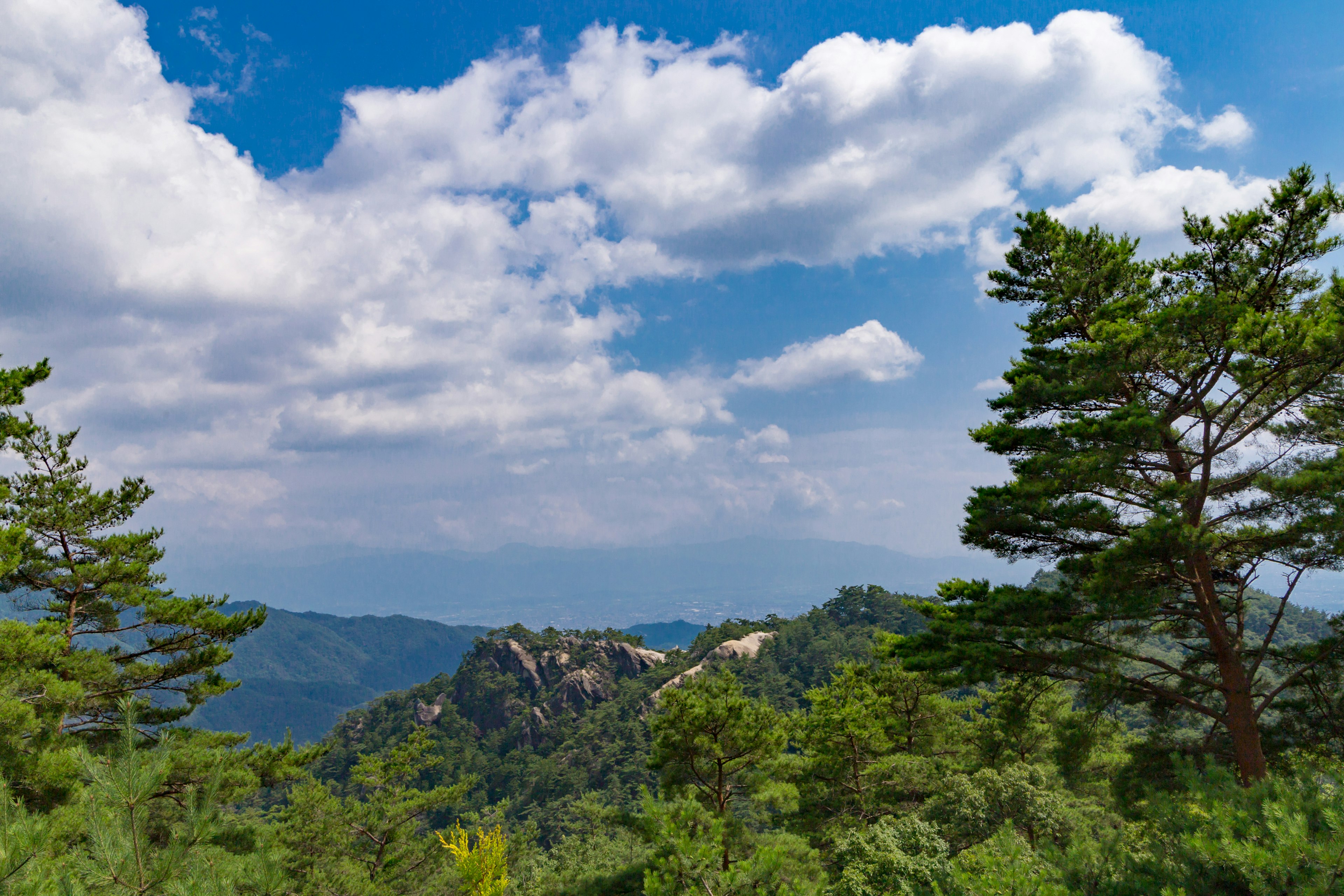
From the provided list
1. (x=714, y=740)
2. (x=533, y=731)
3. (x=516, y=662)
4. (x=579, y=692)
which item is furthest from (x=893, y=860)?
(x=516, y=662)

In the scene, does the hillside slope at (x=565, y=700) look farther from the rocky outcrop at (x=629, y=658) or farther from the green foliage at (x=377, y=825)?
the green foliage at (x=377, y=825)

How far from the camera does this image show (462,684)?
86500 mm

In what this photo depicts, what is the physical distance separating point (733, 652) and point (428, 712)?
43.5m

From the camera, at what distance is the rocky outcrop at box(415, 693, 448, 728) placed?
81312 millimetres

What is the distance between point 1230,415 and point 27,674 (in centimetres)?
1916

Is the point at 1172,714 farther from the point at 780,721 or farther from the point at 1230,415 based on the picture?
the point at 780,721

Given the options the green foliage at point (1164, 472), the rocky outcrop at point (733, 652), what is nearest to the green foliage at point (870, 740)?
the green foliage at point (1164, 472)

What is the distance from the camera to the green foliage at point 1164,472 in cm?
848

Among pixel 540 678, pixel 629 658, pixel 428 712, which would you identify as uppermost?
pixel 629 658

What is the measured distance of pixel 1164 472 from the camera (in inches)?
405

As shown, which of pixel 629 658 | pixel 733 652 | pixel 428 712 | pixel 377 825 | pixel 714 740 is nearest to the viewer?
pixel 714 740

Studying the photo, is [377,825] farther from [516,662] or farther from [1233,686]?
[516,662]

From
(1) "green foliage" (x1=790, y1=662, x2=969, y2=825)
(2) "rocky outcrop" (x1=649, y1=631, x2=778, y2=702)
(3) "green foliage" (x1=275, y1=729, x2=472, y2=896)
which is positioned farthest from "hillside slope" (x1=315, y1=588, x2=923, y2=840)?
(1) "green foliage" (x1=790, y1=662, x2=969, y2=825)

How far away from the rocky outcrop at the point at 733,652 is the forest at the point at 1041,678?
54455 millimetres
